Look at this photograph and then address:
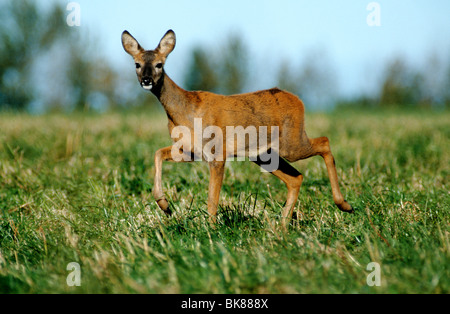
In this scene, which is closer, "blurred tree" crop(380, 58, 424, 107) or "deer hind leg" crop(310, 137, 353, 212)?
"deer hind leg" crop(310, 137, 353, 212)

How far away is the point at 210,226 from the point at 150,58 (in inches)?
61.8

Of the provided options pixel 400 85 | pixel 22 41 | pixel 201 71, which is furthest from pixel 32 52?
pixel 400 85

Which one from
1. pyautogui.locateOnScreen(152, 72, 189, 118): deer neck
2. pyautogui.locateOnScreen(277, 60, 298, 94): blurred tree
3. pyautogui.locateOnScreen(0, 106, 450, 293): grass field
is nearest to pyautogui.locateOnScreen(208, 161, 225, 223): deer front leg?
pyautogui.locateOnScreen(0, 106, 450, 293): grass field

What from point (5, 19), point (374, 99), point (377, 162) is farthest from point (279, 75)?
point (377, 162)

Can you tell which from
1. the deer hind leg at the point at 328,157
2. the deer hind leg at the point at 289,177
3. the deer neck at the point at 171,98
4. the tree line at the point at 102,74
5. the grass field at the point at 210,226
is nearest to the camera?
the grass field at the point at 210,226

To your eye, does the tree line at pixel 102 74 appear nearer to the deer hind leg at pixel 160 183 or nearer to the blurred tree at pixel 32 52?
the blurred tree at pixel 32 52

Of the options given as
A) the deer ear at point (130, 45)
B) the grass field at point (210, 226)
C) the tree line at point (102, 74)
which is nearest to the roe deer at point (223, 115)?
the deer ear at point (130, 45)

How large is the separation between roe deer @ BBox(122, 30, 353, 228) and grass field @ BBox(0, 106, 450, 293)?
21cm

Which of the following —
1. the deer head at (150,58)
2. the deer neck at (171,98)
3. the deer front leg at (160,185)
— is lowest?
the deer front leg at (160,185)

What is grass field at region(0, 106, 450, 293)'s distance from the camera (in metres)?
2.67

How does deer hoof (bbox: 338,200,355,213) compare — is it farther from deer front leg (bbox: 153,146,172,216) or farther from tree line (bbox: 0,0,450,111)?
tree line (bbox: 0,0,450,111)

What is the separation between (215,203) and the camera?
4.00m

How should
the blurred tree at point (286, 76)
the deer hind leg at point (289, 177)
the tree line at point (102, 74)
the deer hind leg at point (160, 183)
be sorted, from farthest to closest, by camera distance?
1. the blurred tree at point (286, 76)
2. the tree line at point (102, 74)
3. the deer hind leg at point (289, 177)
4. the deer hind leg at point (160, 183)

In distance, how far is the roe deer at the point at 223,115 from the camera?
408 cm
